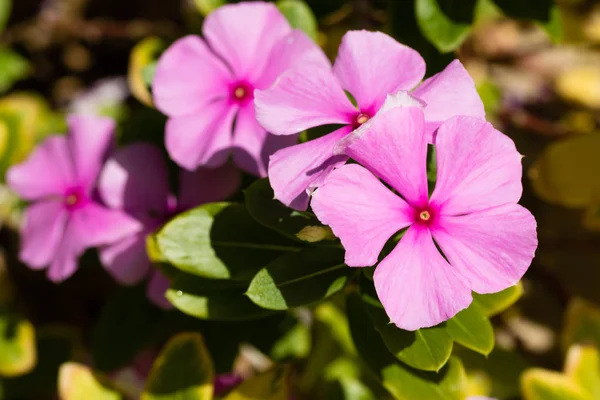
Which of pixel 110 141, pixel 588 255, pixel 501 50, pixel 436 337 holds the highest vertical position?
pixel 110 141

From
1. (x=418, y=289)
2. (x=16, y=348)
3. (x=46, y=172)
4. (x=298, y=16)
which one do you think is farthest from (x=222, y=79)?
(x=16, y=348)

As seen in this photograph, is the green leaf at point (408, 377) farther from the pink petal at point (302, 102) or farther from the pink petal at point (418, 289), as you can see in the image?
the pink petal at point (302, 102)

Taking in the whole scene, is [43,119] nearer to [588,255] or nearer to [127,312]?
[127,312]

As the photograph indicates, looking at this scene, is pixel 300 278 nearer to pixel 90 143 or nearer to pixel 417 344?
pixel 417 344

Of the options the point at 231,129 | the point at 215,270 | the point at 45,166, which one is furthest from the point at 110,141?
the point at 215,270

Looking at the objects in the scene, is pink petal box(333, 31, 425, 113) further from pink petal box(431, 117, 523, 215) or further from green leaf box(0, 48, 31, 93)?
green leaf box(0, 48, 31, 93)
